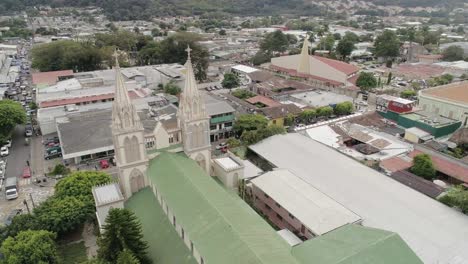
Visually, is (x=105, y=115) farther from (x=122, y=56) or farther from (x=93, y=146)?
(x=122, y=56)

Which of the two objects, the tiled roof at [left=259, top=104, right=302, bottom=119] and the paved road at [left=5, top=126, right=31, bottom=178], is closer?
the paved road at [left=5, top=126, right=31, bottom=178]

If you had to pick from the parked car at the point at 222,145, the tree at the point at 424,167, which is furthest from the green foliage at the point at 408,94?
the parked car at the point at 222,145

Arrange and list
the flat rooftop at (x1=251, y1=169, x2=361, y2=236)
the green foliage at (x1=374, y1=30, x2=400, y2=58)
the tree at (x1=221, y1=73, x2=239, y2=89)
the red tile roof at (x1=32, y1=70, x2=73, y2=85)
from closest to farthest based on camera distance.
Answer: the flat rooftop at (x1=251, y1=169, x2=361, y2=236)
the red tile roof at (x1=32, y1=70, x2=73, y2=85)
the tree at (x1=221, y1=73, x2=239, y2=89)
the green foliage at (x1=374, y1=30, x2=400, y2=58)

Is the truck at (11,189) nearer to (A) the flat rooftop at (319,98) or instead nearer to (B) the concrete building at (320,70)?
(A) the flat rooftop at (319,98)

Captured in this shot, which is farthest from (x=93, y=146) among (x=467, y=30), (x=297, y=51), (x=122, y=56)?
(x=467, y=30)

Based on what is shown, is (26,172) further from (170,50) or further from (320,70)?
(320,70)

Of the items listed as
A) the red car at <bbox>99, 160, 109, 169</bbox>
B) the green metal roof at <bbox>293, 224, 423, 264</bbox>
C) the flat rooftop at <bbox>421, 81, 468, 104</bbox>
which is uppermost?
the flat rooftop at <bbox>421, 81, 468, 104</bbox>

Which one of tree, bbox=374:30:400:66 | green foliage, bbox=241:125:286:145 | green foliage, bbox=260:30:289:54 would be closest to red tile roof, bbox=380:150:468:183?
green foliage, bbox=241:125:286:145

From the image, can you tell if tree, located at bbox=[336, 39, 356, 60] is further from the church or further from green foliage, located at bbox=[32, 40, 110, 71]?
the church
